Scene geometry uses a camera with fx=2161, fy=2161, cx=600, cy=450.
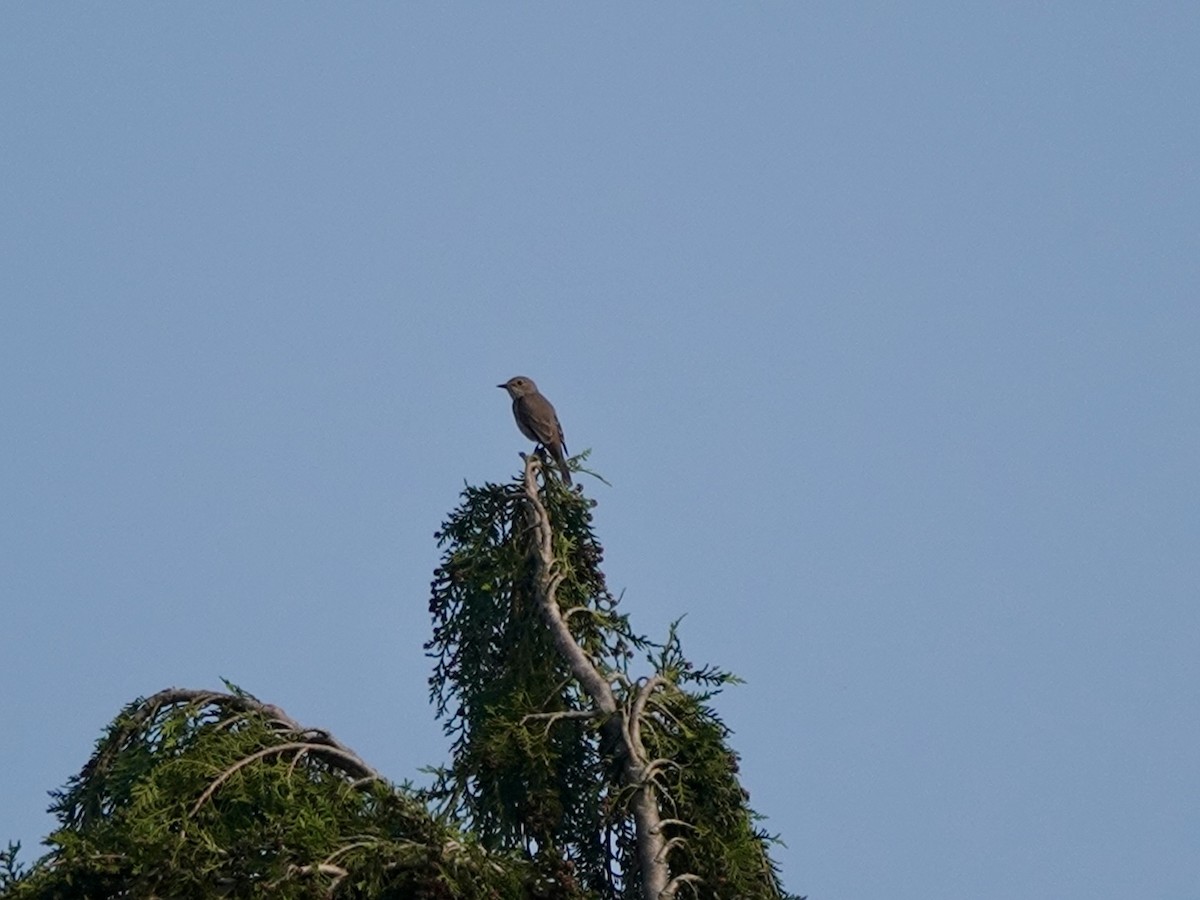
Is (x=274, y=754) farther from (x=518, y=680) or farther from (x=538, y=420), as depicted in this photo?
(x=538, y=420)

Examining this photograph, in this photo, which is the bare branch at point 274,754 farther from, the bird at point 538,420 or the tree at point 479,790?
the bird at point 538,420

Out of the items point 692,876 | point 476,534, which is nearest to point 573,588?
point 476,534

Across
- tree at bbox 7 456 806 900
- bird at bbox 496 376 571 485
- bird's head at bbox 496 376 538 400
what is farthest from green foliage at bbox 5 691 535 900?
bird's head at bbox 496 376 538 400

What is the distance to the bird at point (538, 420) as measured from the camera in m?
16.8

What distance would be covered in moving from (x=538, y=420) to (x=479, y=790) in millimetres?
7938

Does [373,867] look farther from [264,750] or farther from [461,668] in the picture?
[461,668]

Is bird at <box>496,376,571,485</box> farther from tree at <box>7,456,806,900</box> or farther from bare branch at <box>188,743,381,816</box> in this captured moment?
bare branch at <box>188,743,381,816</box>

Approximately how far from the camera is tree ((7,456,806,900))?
760 cm

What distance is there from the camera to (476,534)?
1082cm

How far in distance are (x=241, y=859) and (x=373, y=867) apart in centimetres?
47

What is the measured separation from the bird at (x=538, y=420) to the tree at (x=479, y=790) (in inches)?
213

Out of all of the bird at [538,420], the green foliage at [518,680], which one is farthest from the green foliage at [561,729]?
the bird at [538,420]

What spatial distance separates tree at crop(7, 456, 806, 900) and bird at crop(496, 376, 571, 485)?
540 cm

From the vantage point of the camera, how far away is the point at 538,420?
17.2 meters
